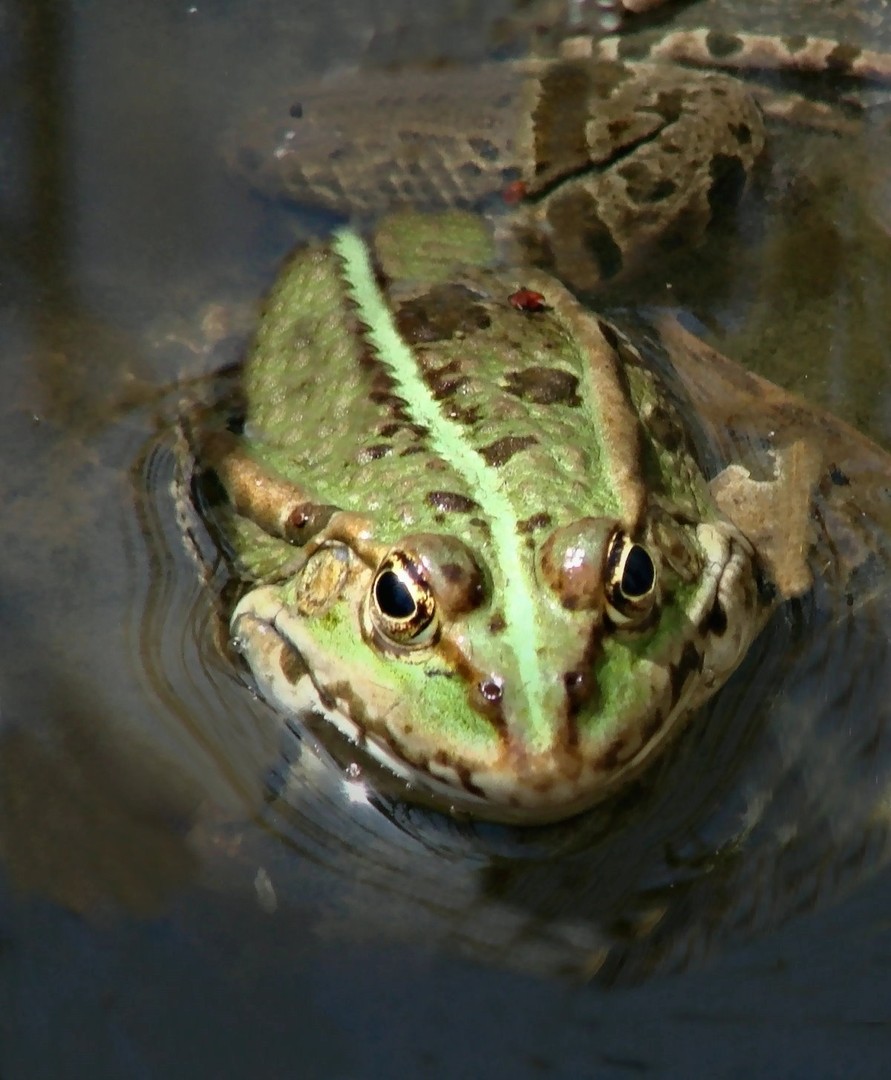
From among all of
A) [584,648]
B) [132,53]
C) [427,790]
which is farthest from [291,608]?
[132,53]

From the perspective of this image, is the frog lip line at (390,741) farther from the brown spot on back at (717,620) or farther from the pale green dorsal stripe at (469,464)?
the pale green dorsal stripe at (469,464)

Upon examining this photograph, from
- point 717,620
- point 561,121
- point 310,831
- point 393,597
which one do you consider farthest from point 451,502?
point 561,121

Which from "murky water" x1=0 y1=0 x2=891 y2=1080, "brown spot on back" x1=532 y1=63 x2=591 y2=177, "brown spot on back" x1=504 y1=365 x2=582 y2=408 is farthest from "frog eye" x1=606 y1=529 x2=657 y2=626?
"brown spot on back" x1=532 y1=63 x2=591 y2=177

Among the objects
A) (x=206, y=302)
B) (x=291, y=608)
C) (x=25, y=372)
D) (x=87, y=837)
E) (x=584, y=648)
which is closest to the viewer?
(x=584, y=648)

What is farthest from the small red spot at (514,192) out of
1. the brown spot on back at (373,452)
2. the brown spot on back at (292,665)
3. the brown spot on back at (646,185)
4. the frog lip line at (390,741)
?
the brown spot on back at (292,665)

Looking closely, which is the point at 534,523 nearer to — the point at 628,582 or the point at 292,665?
the point at 628,582

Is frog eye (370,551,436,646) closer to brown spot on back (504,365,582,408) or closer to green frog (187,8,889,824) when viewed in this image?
Result: green frog (187,8,889,824)

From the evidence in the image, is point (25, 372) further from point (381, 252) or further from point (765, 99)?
point (765, 99)
